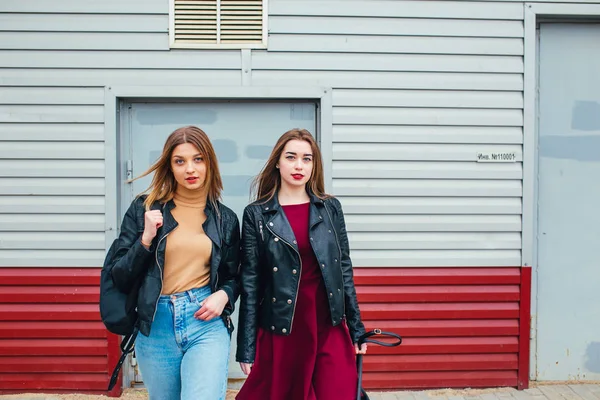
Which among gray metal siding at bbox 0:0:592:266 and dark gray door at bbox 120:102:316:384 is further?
dark gray door at bbox 120:102:316:384

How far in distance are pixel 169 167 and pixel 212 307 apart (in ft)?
2.38

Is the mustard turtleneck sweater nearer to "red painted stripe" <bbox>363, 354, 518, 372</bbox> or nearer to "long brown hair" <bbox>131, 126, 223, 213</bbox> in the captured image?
"long brown hair" <bbox>131, 126, 223, 213</bbox>

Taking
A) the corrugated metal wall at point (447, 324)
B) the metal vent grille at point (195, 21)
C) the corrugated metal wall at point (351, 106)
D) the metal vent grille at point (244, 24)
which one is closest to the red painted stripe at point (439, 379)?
the corrugated metal wall at point (447, 324)

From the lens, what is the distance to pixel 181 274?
2.69 m

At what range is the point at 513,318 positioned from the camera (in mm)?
4664

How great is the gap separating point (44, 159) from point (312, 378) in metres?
2.83

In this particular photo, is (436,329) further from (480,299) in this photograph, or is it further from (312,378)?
(312,378)

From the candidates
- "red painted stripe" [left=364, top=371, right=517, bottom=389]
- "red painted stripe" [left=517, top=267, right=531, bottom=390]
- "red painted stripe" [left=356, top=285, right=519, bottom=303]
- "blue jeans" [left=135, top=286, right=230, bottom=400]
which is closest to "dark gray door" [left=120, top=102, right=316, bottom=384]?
"red painted stripe" [left=356, top=285, right=519, bottom=303]

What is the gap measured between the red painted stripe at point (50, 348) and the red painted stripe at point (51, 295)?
33cm

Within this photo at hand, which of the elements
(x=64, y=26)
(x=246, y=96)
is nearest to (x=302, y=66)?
(x=246, y=96)

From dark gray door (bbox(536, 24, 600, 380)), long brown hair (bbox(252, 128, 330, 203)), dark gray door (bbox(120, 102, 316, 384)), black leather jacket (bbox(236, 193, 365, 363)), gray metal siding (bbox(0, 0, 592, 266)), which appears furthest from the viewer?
dark gray door (bbox(536, 24, 600, 380))

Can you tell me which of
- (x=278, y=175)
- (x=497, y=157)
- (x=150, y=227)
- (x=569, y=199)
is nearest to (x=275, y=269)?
(x=278, y=175)

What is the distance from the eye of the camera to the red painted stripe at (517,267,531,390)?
462 cm

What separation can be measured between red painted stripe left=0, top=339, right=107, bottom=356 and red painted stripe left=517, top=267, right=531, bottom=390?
3365mm
